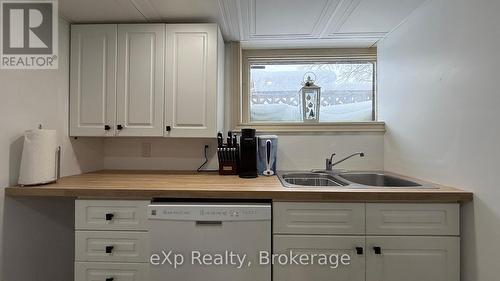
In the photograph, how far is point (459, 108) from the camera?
125 cm

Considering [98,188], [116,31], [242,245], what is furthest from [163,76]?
[242,245]

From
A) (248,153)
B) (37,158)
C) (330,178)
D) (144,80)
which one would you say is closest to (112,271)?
(37,158)

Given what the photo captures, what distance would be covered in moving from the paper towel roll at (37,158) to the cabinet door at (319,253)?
4.52ft

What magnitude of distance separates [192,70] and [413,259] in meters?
1.78

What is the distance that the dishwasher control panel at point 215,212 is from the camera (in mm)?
1257

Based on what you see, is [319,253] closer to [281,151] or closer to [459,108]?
[281,151]

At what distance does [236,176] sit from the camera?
1.78 m

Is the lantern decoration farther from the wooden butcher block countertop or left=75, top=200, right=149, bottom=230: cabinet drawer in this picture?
left=75, top=200, right=149, bottom=230: cabinet drawer

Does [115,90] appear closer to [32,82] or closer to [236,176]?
[32,82]

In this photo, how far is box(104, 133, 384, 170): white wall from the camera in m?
2.03

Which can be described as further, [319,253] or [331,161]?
[331,161]

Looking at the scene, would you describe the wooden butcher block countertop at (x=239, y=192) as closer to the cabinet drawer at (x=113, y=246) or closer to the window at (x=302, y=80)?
the cabinet drawer at (x=113, y=246)

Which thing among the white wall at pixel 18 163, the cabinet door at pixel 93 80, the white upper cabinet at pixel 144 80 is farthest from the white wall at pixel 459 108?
the white wall at pixel 18 163

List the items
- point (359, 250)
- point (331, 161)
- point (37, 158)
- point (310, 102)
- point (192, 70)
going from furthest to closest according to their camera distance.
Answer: point (310, 102), point (331, 161), point (192, 70), point (37, 158), point (359, 250)
